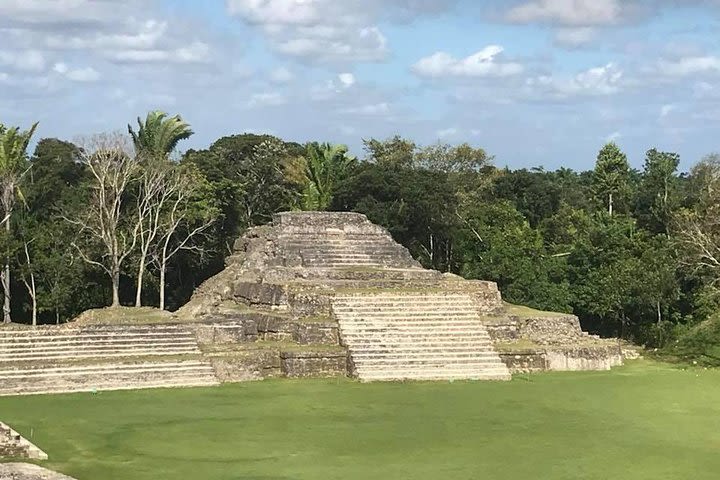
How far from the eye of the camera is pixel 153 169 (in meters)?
28.5

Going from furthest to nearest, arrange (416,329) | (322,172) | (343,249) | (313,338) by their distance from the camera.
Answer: (322,172) < (343,249) < (416,329) < (313,338)

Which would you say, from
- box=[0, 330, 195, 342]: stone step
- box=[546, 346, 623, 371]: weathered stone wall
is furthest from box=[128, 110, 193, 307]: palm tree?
box=[546, 346, 623, 371]: weathered stone wall

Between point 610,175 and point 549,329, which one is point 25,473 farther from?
point 610,175

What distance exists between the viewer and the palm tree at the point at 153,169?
28.6 m

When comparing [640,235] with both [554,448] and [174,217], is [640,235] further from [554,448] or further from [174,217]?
[554,448]

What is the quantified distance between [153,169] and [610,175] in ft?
75.4

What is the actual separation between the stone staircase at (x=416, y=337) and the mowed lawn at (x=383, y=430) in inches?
21.9

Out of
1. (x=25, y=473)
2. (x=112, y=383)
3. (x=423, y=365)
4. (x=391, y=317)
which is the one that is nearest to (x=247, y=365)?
(x=112, y=383)

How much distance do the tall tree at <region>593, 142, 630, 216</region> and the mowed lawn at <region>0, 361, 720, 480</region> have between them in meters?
26.4

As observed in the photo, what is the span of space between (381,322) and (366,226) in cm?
655

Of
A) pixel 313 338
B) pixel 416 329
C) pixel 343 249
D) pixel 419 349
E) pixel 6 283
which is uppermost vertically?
pixel 343 249

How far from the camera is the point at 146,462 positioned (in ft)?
38.3

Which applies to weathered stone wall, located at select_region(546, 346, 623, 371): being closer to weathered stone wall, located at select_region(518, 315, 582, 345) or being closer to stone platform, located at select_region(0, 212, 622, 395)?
stone platform, located at select_region(0, 212, 622, 395)

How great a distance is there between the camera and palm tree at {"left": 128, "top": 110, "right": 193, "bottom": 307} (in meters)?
28.6
